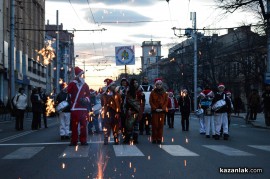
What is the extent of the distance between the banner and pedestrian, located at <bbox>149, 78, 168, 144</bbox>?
38.2ft

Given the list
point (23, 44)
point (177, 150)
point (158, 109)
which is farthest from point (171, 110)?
point (23, 44)

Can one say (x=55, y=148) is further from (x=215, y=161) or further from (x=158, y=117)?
(x=215, y=161)

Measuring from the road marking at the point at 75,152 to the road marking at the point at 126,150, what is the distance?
0.70 m

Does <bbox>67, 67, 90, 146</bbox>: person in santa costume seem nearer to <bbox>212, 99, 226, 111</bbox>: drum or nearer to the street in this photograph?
the street

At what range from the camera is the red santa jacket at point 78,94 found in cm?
1402

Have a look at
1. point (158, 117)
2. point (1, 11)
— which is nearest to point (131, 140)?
point (158, 117)

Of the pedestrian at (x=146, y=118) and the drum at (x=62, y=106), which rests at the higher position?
the drum at (x=62, y=106)

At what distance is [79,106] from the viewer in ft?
46.0

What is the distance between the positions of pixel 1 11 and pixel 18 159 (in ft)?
119

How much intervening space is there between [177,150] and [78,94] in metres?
3.02

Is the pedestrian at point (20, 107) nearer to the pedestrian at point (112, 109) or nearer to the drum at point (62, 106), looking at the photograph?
the drum at point (62, 106)

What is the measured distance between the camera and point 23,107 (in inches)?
890

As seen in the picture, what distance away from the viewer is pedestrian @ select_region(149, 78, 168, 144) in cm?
1506

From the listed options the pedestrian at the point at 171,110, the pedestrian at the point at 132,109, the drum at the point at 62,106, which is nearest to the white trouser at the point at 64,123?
the drum at the point at 62,106
